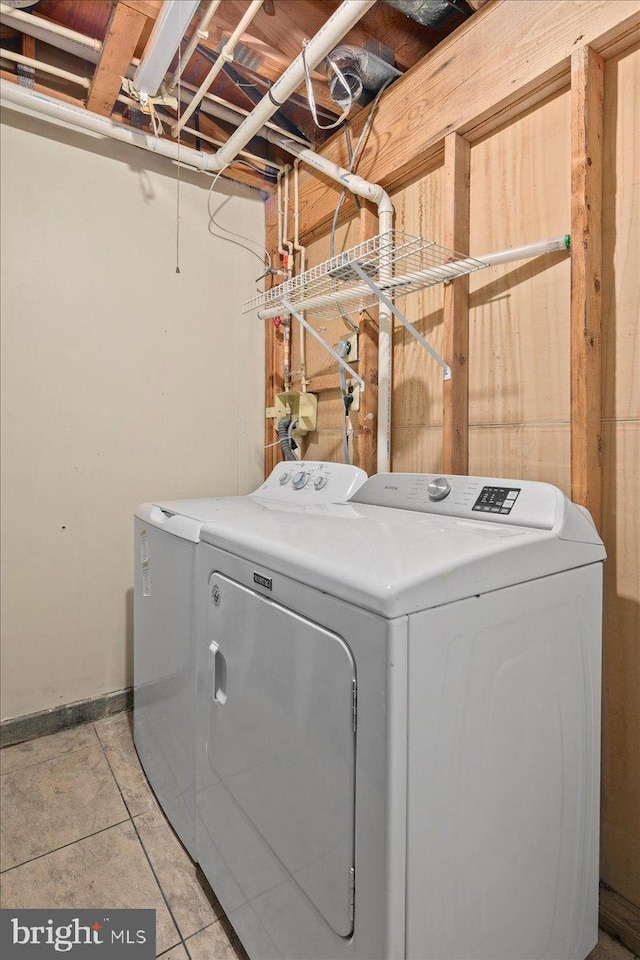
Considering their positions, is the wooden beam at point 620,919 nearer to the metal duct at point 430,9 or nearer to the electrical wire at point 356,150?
the electrical wire at point 356,150

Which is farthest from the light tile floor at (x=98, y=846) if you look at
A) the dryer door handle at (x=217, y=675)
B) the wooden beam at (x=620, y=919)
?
the wooden beam at (x=620, y=919)

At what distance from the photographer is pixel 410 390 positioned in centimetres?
187

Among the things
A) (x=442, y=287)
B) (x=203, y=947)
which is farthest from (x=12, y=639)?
(x=442, y=287)

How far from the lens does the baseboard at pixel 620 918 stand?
46.4 inches

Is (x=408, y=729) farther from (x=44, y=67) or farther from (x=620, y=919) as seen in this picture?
(x=44, y=67)

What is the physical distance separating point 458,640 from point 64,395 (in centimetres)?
192

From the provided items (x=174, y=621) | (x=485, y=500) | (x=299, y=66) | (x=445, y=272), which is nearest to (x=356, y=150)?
(x=299, y=66)

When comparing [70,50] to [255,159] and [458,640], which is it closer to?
[255,159]

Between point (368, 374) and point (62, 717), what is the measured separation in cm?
193

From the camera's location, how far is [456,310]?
5.18ft

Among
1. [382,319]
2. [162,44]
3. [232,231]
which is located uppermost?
[162,44]

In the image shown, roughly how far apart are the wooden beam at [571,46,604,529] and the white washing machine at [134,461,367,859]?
69cm

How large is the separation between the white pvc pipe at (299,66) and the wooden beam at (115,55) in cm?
43

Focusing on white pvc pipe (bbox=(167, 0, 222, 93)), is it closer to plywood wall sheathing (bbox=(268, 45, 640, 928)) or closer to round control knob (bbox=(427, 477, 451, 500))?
plywood wall sheathing (bbox=(268, 45, 640, 928))
